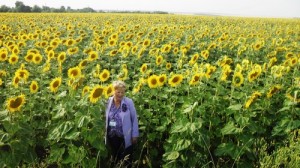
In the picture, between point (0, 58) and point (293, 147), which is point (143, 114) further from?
point (0, 58)

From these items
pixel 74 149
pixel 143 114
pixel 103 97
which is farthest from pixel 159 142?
pixel 74 149

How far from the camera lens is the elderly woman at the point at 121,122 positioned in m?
4.18

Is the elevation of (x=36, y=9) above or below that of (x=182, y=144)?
below

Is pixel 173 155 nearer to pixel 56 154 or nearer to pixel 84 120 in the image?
pixel 84 120

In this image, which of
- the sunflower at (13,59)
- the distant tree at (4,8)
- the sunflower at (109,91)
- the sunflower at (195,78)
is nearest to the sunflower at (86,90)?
the sunflower at (109,91)

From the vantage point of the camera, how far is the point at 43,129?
180 inches

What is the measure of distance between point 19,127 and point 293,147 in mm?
3075

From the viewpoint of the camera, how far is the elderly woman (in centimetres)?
418

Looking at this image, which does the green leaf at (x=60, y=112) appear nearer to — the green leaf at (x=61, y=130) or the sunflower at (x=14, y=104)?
the green leaf at (x=61, y=130)

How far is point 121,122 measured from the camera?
4207 mm

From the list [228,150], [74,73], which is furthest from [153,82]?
[228,150]

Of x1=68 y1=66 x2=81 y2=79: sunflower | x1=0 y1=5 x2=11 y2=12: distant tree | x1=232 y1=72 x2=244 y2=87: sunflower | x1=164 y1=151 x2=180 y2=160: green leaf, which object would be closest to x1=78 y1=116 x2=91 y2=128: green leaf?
x1=164 y1=151 x2=180 y2=160: green leaf

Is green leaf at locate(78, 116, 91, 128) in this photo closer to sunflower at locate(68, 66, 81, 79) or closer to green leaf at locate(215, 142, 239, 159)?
sunflower at locate(68, 66, 81, 79)

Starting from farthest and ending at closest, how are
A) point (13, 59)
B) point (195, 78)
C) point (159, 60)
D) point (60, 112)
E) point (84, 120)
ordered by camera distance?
point (159, 60) < point (13, 59) < point (195, 78) < point (60, 112) < point (84, 120)
